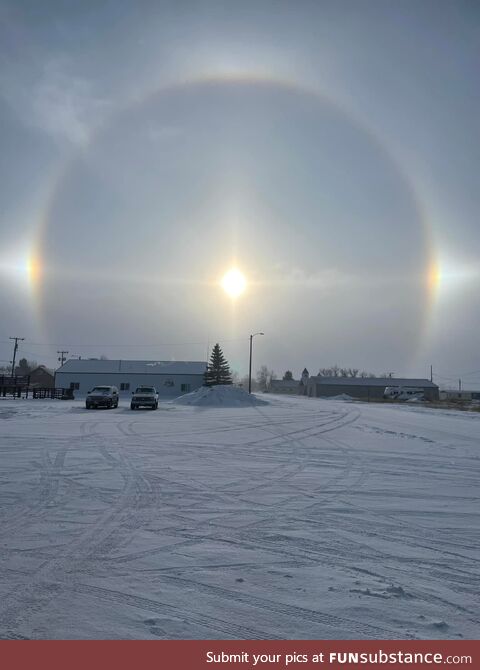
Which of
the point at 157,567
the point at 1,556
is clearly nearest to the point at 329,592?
the point at 157,567

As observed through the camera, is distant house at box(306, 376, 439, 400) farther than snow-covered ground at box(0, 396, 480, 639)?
Yes

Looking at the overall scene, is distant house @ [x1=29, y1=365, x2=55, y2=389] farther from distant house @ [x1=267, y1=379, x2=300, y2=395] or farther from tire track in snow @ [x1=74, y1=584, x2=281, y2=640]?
tire track in snow @ [x1=74, y1=584, x2=281, y2=640]

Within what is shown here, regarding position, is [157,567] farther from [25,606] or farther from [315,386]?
[315,386]

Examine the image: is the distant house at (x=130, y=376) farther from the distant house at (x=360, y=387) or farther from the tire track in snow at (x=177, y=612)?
the tire track in snow at (x=177, y=612)

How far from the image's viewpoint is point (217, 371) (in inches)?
2963

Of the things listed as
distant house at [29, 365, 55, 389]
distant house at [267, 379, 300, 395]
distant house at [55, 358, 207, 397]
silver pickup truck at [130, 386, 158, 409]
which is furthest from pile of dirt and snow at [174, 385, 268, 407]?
distant house at [267, 379, 300, 395]

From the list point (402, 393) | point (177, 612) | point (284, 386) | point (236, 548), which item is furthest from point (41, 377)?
point (177, 612)

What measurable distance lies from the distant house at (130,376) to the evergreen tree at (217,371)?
5.33 m

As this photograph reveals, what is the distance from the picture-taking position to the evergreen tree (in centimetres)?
7506

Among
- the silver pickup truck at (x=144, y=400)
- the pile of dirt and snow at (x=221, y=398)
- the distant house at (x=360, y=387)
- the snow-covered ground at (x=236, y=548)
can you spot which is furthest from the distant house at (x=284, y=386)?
the snow-covered ground at (x=236, y=548)

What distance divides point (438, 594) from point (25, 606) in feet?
12.4

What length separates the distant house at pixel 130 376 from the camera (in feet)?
265

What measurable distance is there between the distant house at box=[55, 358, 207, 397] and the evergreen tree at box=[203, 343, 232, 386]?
17.5ft
